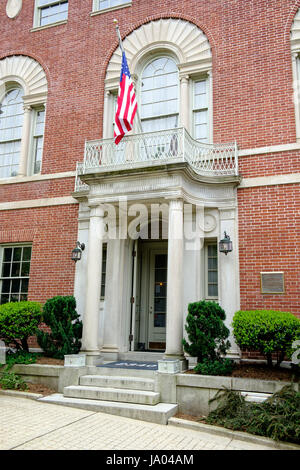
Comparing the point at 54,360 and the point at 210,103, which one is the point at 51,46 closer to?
the point at 210,103

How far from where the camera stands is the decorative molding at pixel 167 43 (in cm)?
1005

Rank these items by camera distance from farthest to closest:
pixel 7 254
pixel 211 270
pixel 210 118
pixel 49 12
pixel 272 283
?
pixel 49 12 → pixel 7 254 → pixel 210 118 → pixel 211 270 → pixel 272 283

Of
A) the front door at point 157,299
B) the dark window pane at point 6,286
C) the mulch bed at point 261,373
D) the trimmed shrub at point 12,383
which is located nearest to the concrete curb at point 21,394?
the trimmed shrub at point 12,383

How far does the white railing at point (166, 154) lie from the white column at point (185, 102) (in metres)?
0.79

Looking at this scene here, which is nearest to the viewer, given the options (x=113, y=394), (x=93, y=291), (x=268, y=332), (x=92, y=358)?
(x=268, y=332)

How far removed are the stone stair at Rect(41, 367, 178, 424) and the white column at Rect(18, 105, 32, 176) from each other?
625 cm

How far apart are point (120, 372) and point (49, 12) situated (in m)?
11.1

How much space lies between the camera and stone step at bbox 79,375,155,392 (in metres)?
7.09

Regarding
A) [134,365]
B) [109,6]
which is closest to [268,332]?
[134,365]

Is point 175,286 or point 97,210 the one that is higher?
point 97,210

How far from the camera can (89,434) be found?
5.38 metres

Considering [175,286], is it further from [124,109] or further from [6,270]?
[6,270]

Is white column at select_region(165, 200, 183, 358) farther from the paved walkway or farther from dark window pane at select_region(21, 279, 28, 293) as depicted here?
dark window pane at select_region(21, 279, 28, 293)
